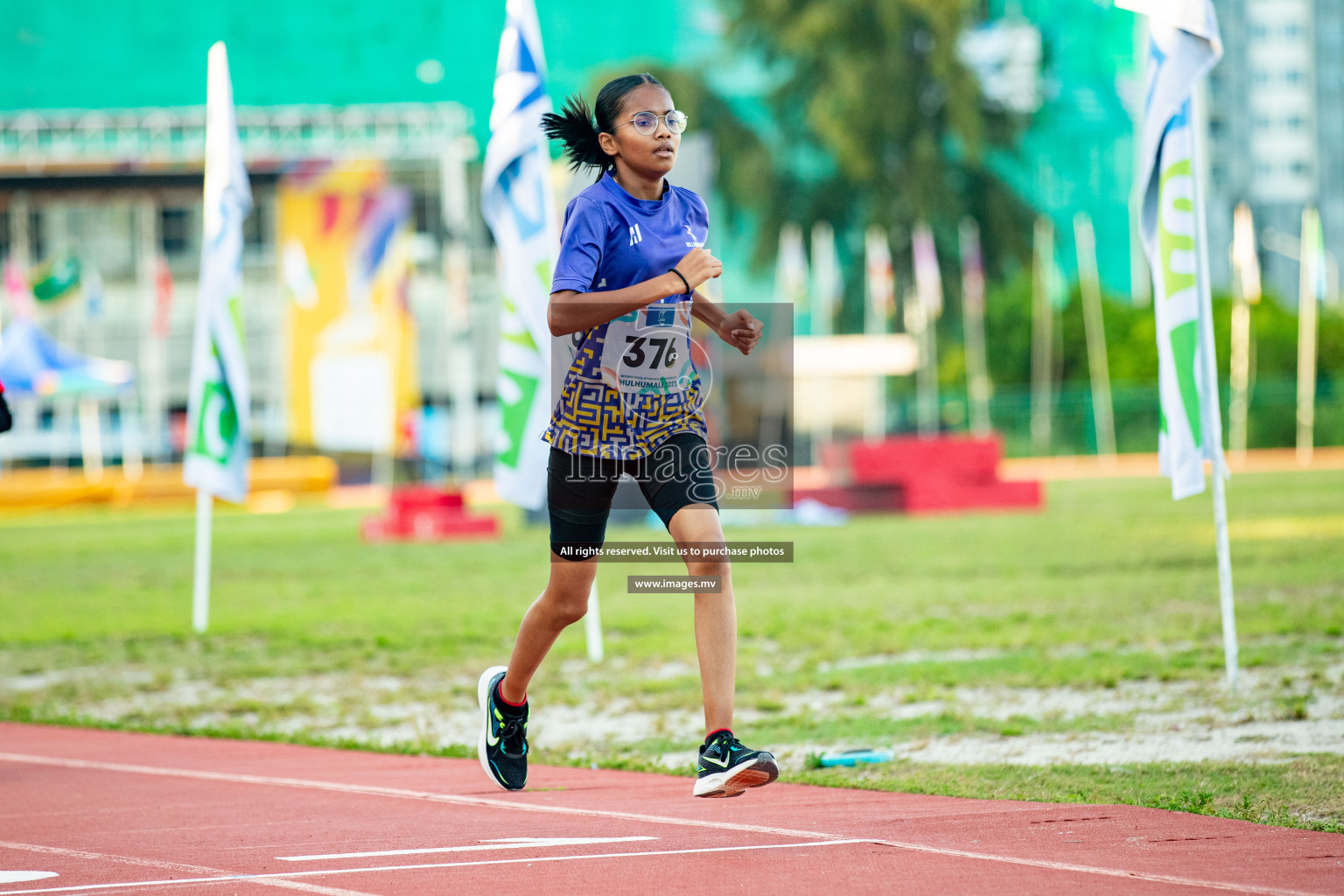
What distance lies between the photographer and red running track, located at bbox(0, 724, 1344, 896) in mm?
3948

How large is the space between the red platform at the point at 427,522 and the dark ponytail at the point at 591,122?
1854 cm

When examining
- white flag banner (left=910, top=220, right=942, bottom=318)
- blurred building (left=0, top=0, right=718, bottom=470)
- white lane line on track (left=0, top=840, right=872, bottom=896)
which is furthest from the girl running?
blurred building (left=0, top=0, right=718, bottom=470)

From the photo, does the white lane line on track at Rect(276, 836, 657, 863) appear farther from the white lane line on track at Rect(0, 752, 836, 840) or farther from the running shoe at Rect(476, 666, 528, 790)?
the running shoe at Rect(476, 666, 528, 790)

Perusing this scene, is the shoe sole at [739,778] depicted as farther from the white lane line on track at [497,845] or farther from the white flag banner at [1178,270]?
the white flag banner at [1178,270]

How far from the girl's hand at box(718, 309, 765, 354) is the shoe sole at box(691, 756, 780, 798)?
1.27 metres

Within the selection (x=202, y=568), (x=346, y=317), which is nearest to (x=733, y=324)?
(x=202, y=568)

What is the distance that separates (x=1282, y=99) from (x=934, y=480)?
245 ft

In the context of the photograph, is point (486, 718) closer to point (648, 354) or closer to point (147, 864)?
point (147, 864)

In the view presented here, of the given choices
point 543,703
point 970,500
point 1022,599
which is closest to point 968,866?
point 543,703

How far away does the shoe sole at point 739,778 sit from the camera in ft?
14.7

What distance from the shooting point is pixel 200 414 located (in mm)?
11500

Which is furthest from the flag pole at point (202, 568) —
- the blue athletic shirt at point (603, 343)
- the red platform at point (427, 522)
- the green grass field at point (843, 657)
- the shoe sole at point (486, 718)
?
the red platform at point (427, 522)

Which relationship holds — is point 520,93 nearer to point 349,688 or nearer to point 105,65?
point 349,688

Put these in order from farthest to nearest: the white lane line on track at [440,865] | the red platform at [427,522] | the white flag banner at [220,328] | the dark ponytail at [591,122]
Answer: the red platform at [427,522] < the white flag banner at [220,328] < the dark ponytail at [591,122] < the white lane line on track at [440,865]
